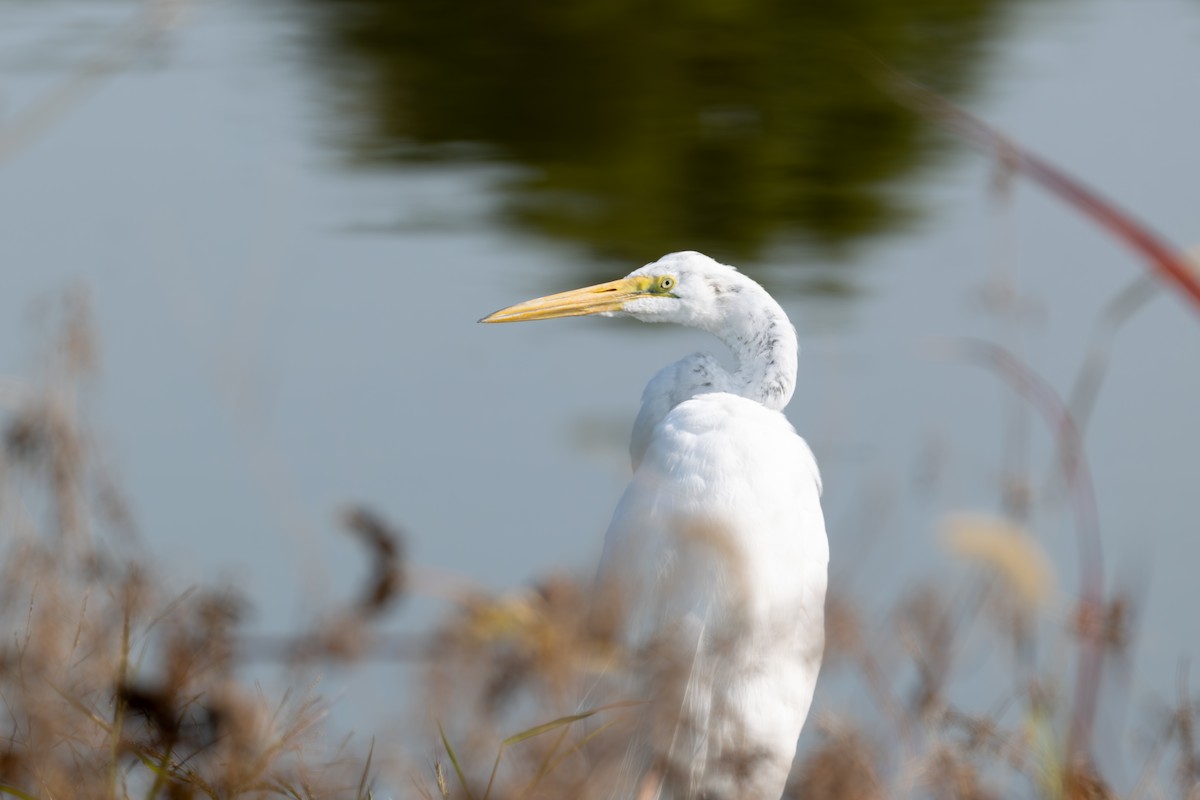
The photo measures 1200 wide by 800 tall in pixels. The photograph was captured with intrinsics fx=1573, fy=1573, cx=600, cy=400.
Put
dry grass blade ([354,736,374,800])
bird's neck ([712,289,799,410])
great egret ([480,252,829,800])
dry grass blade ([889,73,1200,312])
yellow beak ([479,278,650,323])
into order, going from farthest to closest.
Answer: yellow beak ([479,278,650,323]) → bird's neck ([712,289,799,410]) → great egret ([480,252,829,800]) → dry grass blade ([354,736,374,800]) → dry grass blade ([889,73,1200,312])

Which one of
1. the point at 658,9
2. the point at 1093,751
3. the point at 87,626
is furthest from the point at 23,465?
the point at 658,9

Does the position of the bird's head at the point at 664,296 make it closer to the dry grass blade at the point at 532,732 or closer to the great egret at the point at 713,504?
the great egret at the point at 713,504

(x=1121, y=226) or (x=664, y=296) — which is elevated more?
(x=1121, y=226)

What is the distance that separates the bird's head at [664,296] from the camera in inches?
118

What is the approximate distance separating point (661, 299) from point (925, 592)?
126 centimetres

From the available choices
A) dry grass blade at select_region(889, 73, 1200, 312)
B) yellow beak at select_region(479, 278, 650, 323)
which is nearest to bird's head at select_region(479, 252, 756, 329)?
yellow beak at select_region(479, 278, 650, 323)

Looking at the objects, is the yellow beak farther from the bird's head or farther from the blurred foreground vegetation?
the blurred foreground vegetation

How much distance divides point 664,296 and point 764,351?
24cm

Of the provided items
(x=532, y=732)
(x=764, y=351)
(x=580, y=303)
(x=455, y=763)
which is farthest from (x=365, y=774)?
(x=580, y=303)

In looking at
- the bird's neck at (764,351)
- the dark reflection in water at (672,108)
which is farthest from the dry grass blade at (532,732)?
the dark reflection in water at (672,108)

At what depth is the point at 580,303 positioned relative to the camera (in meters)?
3.17

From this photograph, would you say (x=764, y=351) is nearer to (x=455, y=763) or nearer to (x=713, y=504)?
(x=713, y=504)

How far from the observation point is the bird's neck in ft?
9.62

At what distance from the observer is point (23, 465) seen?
2.62m
